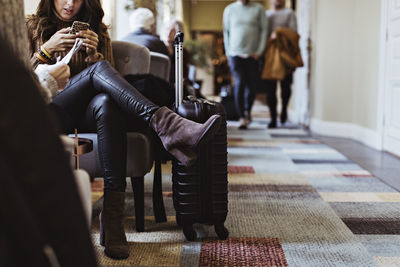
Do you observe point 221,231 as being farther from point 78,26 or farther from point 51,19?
point 51,19

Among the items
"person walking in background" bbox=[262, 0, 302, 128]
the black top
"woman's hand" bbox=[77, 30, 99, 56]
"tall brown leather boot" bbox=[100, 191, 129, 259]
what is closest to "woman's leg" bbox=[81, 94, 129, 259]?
"tall brown leather boot" bbox=[100, 191, 129, 259]

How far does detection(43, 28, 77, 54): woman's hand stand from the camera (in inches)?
74.4

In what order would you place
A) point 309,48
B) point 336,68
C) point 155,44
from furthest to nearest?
point 309,48 < point 336,68 < point 155,44

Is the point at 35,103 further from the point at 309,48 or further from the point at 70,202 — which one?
the point at 309,48

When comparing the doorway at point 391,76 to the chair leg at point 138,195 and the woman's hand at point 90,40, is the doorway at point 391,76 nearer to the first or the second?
the chair leg at point 138,195

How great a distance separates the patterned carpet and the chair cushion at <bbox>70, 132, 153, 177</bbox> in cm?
27

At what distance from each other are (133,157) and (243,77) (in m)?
3.69

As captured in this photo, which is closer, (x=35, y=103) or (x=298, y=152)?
(x=35, y=103)

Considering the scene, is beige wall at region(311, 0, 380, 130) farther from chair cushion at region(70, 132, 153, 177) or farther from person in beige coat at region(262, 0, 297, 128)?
chair cushion at region(70, 132, 153, 177)

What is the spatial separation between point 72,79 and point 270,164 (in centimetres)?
194

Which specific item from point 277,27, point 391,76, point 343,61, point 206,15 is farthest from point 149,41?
point 206,15

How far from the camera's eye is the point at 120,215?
1.70 m

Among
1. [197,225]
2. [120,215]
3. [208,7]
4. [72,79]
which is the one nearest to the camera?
[120,215]

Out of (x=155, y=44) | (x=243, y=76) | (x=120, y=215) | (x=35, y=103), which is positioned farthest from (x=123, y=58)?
(x=243, y=76)
